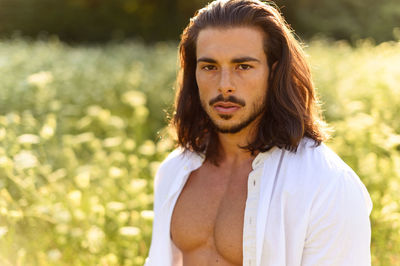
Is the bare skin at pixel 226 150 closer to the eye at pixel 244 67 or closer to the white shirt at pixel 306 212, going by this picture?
the eye at pixel 244 67

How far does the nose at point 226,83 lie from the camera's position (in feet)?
8.74

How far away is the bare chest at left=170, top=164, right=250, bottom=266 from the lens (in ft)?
8.78

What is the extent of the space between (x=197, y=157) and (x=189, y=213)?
1.16 feet

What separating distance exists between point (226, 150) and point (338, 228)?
862mm

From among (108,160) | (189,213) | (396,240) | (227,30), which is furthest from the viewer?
(108,160)

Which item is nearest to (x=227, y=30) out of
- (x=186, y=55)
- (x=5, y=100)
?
(x=186, y=55)

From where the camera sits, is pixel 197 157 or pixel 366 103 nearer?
pixel 197 157

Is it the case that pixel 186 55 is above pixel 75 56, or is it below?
above

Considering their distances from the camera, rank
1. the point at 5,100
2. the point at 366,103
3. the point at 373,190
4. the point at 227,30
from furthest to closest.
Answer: the point at 366,103
the point at 5,100
the point at 373,190
the point at 227,30

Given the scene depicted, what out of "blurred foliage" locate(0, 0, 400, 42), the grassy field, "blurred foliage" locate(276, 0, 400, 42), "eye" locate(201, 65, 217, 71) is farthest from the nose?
"blurred foliage" locate(276, 0, 400, 42)

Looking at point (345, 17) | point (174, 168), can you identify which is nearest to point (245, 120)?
point (174, 168)

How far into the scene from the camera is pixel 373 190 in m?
4.48

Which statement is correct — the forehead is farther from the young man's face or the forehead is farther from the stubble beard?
the stubble beard

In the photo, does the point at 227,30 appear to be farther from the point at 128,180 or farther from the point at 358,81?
the point at 358,81
